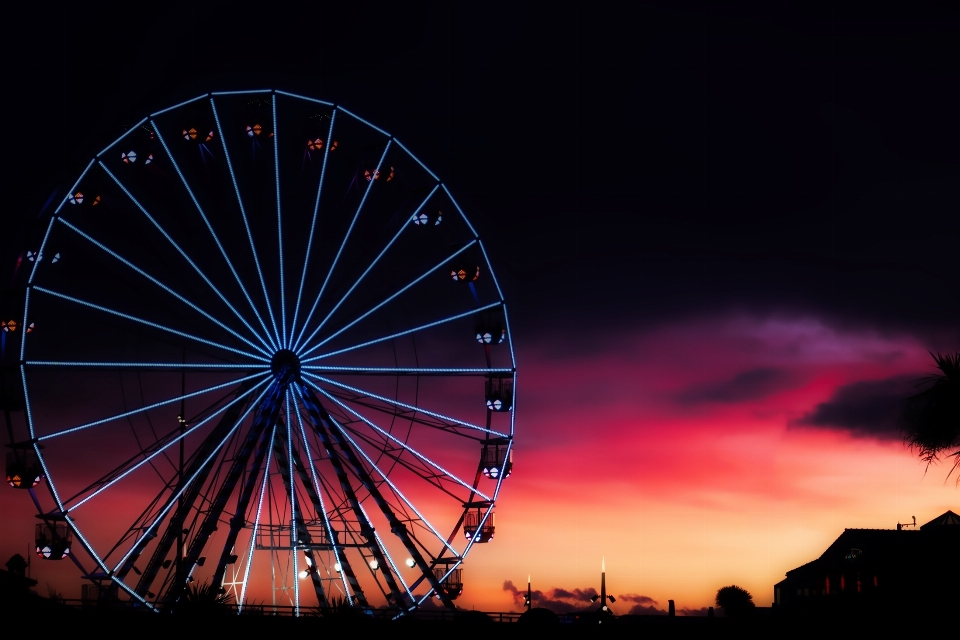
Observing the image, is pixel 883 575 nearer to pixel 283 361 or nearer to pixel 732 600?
pixel 732 600

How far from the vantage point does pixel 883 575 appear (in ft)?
204

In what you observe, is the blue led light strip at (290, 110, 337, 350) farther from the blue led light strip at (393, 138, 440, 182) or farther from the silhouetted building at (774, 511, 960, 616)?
the silhouetted building at (774, 511, 960, 616)

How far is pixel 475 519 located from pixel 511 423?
3.55 metres

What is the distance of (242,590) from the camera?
43.2 metres

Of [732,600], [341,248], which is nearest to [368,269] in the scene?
[341,248]

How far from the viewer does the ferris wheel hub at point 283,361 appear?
4238cm

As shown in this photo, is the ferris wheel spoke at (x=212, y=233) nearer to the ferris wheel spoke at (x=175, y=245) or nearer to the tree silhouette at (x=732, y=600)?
the ferris wheel spoke at (x=175, y=245)

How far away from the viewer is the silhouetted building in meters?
43.6

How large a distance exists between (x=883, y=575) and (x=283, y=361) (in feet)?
112

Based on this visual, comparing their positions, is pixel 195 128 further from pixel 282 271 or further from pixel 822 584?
pixel 822 584

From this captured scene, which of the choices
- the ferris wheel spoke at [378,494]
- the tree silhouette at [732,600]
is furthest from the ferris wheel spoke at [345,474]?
the tree silhouette at [732,600]

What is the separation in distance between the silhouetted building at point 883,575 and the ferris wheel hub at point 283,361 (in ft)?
66.4

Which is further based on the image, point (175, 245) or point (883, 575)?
point (883, 575)

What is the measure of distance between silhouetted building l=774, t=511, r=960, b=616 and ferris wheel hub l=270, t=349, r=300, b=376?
2023 cm
